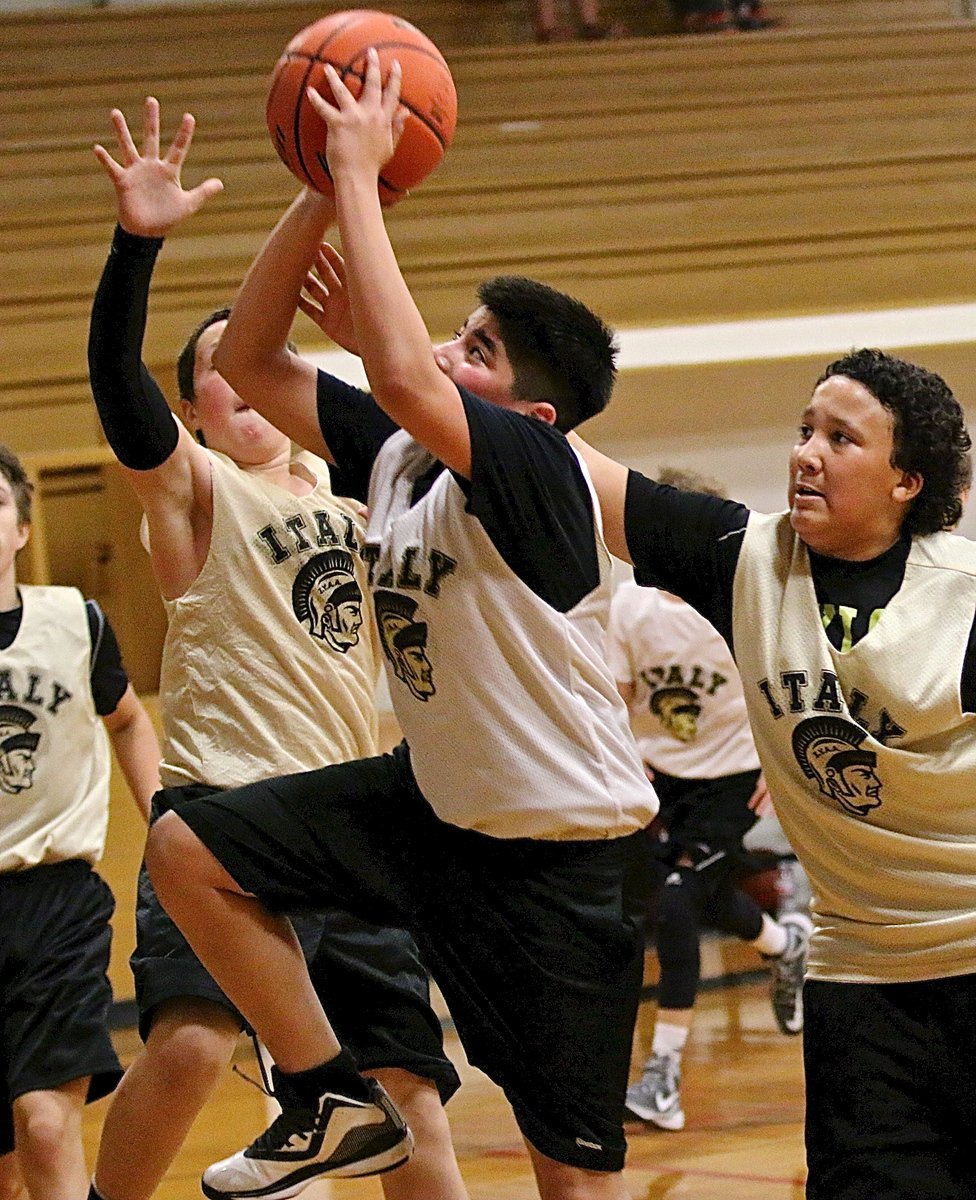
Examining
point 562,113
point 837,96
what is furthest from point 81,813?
point 837,96

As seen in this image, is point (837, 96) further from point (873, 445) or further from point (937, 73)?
point (873, 445)

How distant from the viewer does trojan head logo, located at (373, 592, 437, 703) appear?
2.41m

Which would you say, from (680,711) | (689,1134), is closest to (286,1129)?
(689,1134)

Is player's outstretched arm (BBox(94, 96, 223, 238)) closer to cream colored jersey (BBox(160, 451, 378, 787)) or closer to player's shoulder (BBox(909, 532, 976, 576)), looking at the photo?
cream colored jersey (BBox(160, 451, 378, 787))

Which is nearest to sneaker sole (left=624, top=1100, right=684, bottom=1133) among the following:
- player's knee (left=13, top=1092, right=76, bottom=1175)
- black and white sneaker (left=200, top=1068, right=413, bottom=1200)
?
player's knee (left=13, top=1092, right=76, bottom=1175)

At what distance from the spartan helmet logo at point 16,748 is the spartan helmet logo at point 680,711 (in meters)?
2.51

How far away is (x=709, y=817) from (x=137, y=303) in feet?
11.0

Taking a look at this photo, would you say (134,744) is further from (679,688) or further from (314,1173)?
(679,688)

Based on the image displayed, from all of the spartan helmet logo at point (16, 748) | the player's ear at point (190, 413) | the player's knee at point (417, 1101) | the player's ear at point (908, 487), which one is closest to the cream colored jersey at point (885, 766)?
the player's ear at point (908, 487)

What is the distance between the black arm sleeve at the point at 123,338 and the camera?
261 centimetres

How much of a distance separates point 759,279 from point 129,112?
11.1ft

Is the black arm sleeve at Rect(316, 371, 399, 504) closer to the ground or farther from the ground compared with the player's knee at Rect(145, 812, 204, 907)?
farther from the ground

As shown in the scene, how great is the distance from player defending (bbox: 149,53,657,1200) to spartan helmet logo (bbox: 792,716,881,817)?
25cm

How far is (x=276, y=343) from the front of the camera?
2.59m
